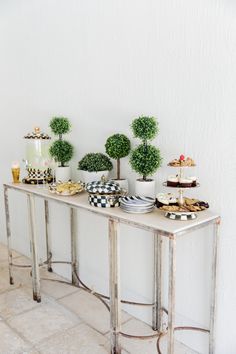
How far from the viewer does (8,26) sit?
10.3 ft

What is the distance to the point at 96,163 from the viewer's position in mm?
2170

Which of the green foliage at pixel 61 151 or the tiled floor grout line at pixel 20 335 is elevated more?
the green foliage at pixel 61 151

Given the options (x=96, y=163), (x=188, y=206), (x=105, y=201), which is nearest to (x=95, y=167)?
(x=96, y=163)

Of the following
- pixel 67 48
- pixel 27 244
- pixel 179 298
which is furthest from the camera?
pixel 27 244

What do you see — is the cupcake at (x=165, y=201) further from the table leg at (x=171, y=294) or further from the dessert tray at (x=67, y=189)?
the dessert tray at (x=67, y=189)

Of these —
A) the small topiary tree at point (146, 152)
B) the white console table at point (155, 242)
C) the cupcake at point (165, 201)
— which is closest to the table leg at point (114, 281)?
the white console table at point (155, 242)

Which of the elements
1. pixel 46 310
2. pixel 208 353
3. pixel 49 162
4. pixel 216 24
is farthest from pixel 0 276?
pixel 216 24

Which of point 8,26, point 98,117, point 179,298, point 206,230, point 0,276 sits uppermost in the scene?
point 8,26

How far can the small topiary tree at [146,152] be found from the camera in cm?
188

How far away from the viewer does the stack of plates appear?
1.77 metres

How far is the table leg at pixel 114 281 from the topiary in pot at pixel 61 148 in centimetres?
82

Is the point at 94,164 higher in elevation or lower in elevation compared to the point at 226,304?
higher

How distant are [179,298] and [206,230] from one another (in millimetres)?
469

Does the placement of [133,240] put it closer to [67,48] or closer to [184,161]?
[184,161]
